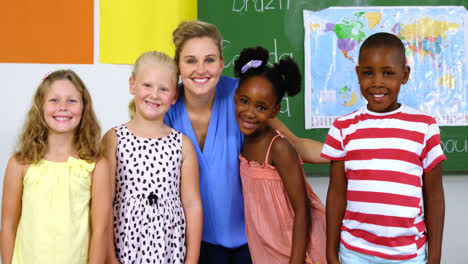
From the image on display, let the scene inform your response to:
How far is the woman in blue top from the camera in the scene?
139 cm

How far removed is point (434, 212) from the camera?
109 centimetres

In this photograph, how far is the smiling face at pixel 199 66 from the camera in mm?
1386

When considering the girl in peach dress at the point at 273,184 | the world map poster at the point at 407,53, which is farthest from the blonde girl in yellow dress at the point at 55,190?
the world map poster at the point at 407,53

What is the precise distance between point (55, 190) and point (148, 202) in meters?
0.29

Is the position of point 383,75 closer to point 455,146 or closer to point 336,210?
point 336,210

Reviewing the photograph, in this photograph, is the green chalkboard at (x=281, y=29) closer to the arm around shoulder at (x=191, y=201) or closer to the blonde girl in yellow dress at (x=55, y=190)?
the arm around shoulder at (x=191, y=201)

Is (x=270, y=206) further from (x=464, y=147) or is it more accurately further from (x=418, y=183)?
(x=464, y=147)

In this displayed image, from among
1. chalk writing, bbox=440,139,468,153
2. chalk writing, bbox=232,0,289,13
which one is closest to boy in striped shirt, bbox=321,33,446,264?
chalk writing, bbox=232,0,289,13

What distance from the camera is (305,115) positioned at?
6.95ft

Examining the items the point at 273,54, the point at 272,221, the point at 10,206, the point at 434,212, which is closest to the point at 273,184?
the point at 272,221

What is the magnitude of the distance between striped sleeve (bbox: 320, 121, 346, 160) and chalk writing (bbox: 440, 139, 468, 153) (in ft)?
3.94

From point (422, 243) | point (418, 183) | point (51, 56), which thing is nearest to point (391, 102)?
point (418, 183)

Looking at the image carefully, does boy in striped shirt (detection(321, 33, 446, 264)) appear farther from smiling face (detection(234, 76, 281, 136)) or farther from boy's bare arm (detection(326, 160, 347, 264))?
smiling face (detection(234, 76, 281, 136))

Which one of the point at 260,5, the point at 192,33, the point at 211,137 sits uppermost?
the point at 260,5
